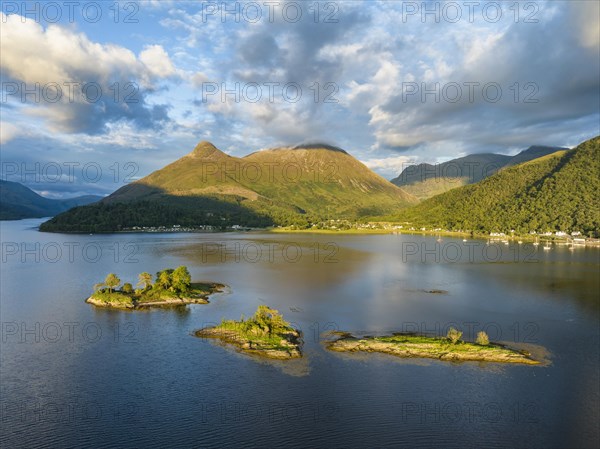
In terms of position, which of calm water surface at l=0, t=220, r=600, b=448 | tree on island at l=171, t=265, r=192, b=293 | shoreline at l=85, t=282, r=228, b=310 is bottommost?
calm water surface at l=0, t=220, r=600, b=448

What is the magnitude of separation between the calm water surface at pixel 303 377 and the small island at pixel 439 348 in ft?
7.00

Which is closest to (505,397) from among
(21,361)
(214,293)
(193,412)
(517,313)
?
(193,412)

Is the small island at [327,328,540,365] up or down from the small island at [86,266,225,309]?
down

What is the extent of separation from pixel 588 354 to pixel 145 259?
126 m

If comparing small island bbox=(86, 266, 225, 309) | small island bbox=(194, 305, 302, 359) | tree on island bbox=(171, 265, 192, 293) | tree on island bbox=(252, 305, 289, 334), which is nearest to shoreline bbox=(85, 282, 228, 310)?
small island bbox=(86, 266, 225, 309)

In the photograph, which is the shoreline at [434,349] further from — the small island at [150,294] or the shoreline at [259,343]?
the small island at [150,294]

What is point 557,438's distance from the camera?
114 ft

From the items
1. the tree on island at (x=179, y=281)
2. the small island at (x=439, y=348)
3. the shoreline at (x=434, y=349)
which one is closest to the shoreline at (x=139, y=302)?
the tree on island at (x=179, y=281)

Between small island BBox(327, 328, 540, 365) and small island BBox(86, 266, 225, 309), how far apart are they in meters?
37.5

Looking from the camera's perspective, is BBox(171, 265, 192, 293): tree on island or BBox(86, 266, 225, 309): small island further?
BBox(171, 265, 192, 293): tree on island

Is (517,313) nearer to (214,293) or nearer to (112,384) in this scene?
(214,293)

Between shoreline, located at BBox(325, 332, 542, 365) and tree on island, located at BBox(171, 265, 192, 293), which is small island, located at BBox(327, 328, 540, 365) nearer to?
shoreline, located at BBox(325, 332, 542, 365)

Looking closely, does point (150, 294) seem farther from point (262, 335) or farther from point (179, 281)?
point (262, 335)

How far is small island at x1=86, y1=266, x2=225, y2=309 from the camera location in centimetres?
7875
